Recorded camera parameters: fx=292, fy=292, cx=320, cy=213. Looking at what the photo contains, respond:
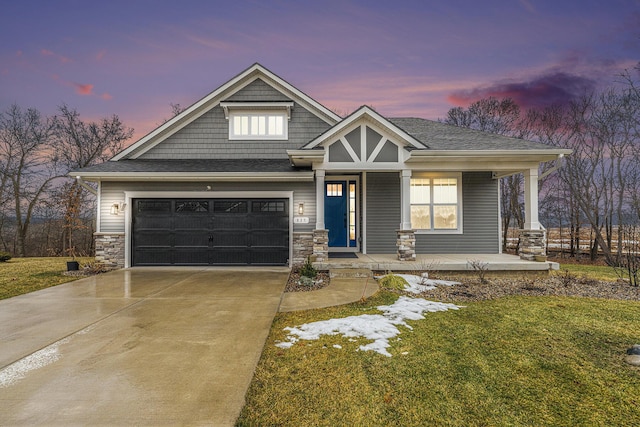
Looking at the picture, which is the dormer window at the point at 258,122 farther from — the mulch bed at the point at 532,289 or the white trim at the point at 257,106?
the mulch bed at the point at 532,289

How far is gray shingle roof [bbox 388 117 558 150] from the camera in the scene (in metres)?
8.53

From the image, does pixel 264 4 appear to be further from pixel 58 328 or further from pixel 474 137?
pixel 58 328

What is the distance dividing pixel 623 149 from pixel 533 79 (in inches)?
239

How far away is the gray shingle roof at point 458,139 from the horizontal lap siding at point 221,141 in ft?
10.1

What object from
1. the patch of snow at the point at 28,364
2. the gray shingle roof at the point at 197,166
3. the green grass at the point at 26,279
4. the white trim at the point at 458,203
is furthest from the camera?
the white trim at the point at 458,203

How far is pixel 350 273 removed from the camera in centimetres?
764

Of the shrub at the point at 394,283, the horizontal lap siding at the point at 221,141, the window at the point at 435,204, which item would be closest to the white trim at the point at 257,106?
the horizontal lap siding at the point at 221,141

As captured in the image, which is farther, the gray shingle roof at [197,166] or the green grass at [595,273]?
the gray shingle roof at [197,166]

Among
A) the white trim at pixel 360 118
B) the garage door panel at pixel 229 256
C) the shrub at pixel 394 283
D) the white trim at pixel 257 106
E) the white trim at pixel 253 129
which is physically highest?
the white trim at pixel 257 106

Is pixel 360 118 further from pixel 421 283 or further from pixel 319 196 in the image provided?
pixel 421 283

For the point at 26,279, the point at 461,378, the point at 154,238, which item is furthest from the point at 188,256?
the point at 461,378

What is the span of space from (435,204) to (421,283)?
4.15 m

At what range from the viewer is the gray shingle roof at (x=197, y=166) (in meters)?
9.17

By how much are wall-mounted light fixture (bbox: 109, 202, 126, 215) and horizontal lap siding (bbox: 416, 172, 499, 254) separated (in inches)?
388
